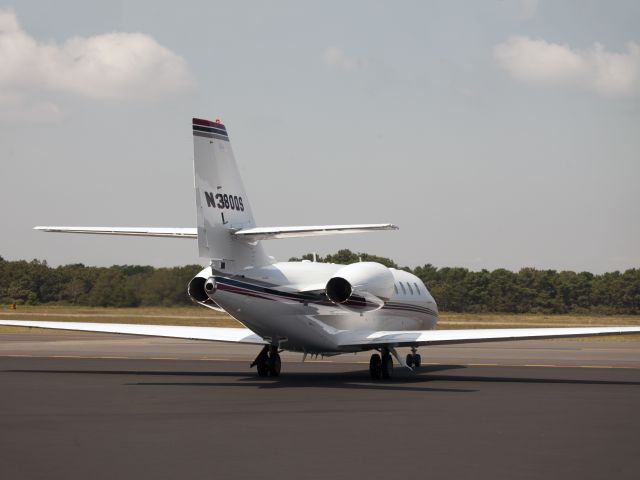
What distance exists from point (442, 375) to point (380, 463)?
17006 millimetres

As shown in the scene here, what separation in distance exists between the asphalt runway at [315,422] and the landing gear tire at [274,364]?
0.94ft

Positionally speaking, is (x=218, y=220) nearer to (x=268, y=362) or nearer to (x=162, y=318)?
(x=268, y=362)

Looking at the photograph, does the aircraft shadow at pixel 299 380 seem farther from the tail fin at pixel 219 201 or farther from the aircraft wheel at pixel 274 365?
the tail fin at pixel 219 201

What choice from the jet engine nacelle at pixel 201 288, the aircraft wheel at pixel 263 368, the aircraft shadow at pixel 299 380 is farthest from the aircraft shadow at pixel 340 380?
the jet engine nacelle at pixel 201 288

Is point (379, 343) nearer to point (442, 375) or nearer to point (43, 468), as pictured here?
point (442, 375)

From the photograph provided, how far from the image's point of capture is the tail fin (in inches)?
889

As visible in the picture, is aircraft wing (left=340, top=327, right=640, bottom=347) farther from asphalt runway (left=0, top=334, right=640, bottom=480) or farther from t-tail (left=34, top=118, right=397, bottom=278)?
t-tail (left=34, top=118, right=397, bottom=278)

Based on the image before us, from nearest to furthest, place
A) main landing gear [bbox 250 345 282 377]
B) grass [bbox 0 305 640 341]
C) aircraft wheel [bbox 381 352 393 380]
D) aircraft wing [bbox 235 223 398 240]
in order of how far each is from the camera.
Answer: aircraft wing [bbox 235 223 398 240] → main landing gear [bbox 250 345 282 377] → aircraft wheel [bbox 381 352 393 380] → grass [bbox 0 305 640 341]

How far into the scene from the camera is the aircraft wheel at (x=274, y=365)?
1037 inches

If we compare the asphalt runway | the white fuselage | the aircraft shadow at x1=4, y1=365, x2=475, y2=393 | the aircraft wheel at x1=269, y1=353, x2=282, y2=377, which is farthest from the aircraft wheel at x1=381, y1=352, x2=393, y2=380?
the aircraft wheel at x1=269, y1=353, x2=282, y2=377

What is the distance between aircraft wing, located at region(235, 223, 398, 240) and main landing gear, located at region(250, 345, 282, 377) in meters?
4.25

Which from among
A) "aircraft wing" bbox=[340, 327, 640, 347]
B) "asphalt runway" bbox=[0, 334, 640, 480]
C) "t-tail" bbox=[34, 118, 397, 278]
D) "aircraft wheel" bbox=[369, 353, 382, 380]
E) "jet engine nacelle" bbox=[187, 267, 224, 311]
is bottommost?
"asphalt runway" bbox=[0, 334, 640, 480]

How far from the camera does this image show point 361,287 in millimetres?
26078

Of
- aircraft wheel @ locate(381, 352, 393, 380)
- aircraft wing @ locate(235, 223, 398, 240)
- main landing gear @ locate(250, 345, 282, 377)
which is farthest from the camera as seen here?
aircraft wheel @ locate(381, 352, 393, 380)
